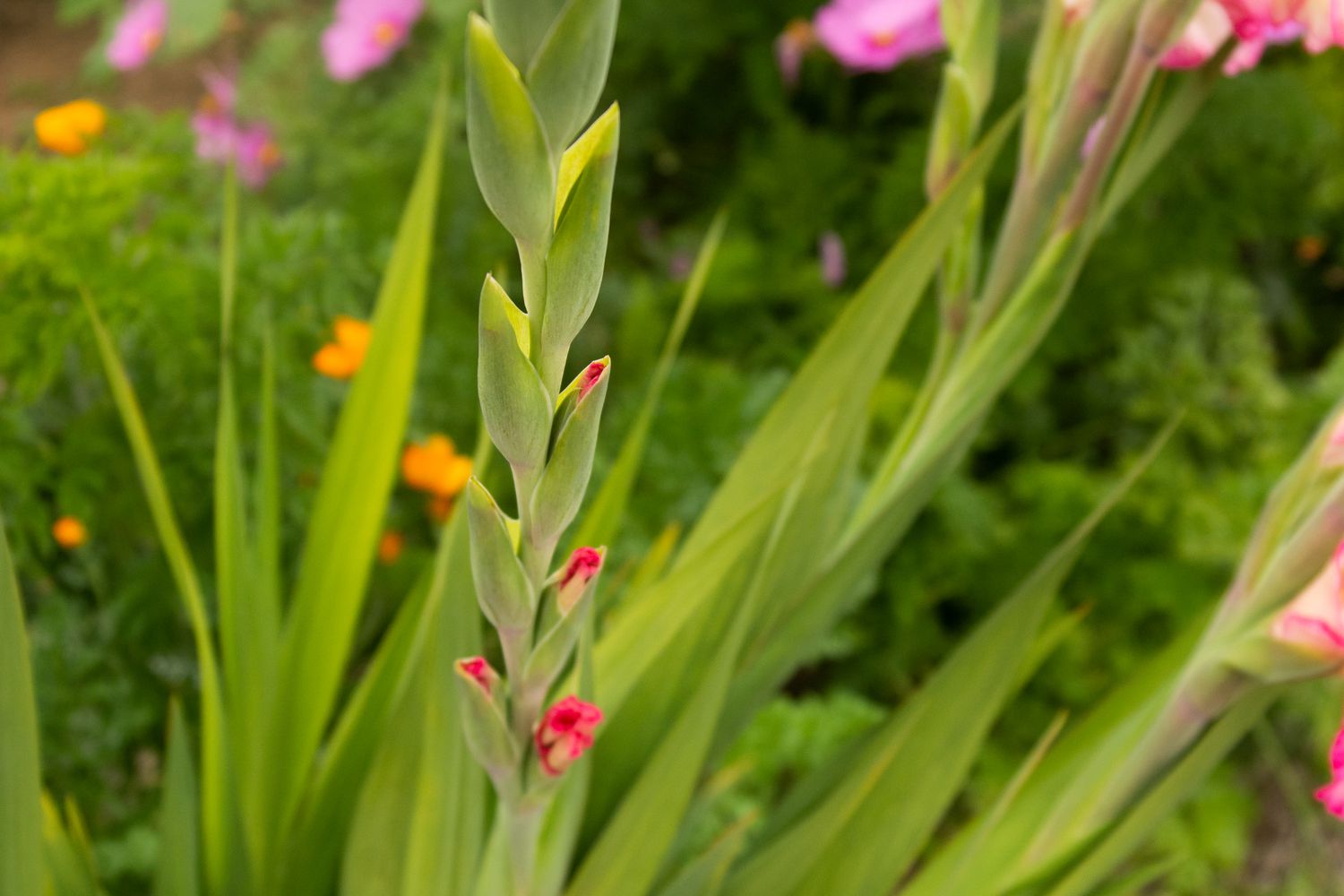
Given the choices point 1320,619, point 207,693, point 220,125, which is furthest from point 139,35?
point 1320,619

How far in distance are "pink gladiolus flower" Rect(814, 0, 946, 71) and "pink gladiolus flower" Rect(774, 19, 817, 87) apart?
153mm

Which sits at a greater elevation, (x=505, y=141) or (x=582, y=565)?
(x=505, y=141)

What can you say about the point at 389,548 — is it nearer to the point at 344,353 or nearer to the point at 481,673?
the point at 344,353

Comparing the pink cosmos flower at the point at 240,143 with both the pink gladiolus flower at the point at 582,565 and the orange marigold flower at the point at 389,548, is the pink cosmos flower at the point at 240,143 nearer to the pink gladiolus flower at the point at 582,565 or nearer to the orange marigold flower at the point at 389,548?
the orange marigold flower at the point at 389,548

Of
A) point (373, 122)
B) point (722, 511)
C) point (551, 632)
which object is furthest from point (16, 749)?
point (373, 122)

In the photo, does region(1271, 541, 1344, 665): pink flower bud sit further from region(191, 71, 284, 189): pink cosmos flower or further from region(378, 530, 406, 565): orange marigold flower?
region(191, 71, 284, 189): pink cosmos flower

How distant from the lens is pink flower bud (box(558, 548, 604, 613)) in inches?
14.3

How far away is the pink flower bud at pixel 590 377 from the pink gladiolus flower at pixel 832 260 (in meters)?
1.17

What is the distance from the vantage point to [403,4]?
155 centimetres

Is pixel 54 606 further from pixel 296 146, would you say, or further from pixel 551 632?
pixel 296 146

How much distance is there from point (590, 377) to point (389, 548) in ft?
2.66

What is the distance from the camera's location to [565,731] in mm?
392

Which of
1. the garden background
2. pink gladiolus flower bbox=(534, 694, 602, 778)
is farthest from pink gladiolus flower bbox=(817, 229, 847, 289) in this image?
pink gladiolus flower bbox=(534, 694, 602, 778)

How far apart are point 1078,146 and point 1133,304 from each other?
1020mm
